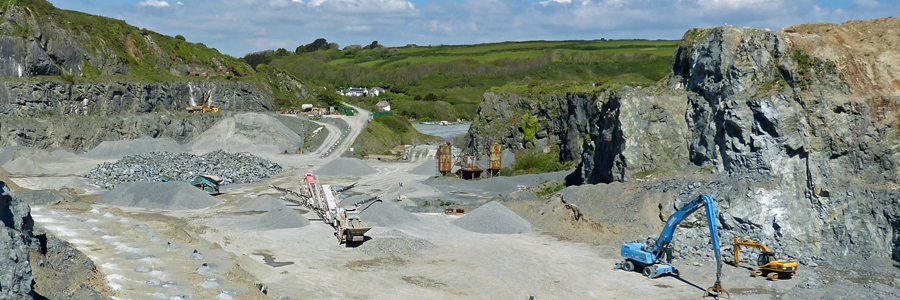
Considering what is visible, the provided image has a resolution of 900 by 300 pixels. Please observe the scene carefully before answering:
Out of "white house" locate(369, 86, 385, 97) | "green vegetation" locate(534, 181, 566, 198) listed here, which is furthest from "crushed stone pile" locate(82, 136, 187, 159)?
"white house" locate(369, 86, 385, 97)

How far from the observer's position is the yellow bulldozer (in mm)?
25969

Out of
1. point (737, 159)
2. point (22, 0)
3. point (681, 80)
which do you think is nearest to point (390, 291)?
point (737, 159)

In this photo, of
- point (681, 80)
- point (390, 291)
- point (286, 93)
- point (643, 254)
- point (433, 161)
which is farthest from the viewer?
point (286, 93)

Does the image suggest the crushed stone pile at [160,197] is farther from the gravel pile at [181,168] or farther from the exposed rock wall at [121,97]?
the exposed rock wall at [121,97]

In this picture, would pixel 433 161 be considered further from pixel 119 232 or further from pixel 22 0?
pixel 22 0

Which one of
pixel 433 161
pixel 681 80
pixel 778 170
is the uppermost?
pixel 681 80

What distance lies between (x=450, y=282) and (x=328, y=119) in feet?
206

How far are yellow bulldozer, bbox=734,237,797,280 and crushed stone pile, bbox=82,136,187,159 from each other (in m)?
55.0

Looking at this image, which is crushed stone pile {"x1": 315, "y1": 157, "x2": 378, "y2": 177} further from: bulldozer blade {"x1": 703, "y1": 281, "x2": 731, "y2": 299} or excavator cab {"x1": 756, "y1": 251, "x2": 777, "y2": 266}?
bulldozer blade {"x1": 703, "y1": 281, "x2": 731, "y2": 299}

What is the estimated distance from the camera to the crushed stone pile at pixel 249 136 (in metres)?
74.8

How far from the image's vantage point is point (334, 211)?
1332 inches

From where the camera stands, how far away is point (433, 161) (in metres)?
62.3

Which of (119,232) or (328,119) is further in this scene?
(328,119)

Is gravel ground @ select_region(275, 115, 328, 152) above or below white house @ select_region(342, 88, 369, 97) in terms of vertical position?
below
